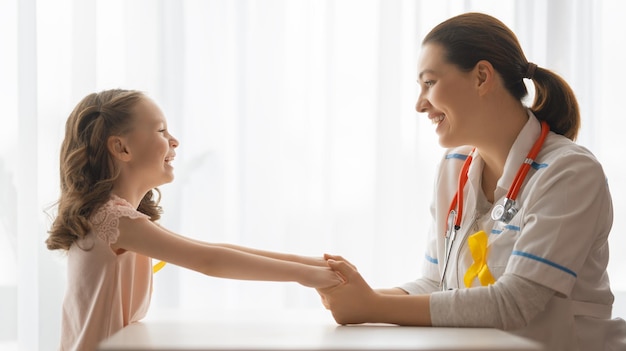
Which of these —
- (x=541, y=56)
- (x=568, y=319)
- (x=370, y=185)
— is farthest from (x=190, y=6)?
(x=568, y=319)

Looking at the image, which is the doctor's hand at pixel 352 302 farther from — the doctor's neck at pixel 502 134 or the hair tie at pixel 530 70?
the hair tie at pixel 530 70

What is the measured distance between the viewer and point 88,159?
5.41 ft

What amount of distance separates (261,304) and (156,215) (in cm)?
91

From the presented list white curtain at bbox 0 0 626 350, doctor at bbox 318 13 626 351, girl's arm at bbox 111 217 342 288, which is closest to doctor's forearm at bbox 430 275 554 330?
doctor at bbox 318 13 626 351

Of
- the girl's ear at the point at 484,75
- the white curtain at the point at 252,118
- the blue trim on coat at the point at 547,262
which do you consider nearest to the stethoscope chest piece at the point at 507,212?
the blue trim on coat at the point at 547,262

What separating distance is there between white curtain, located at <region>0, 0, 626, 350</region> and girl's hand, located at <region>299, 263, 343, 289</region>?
1.11 meters

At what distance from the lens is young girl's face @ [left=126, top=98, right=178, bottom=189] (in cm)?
168

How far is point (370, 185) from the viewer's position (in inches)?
107

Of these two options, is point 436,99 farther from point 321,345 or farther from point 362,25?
point 362,25

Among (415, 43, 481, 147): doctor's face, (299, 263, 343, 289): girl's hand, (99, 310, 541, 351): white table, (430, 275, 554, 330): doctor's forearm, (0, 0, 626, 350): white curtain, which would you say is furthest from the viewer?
(0, 0, 626, 350): white curtain

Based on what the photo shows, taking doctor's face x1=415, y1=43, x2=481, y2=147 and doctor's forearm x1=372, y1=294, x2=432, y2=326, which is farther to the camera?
doctor's face x1=415, y1=43, x2=481, y2=147

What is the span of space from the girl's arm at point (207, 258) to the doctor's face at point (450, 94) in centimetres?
49

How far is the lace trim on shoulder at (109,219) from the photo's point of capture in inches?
59.7

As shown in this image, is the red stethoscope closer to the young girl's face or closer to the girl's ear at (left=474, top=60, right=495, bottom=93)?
the girl's ear at (left=474, top=60, right=495, bottom=93)
